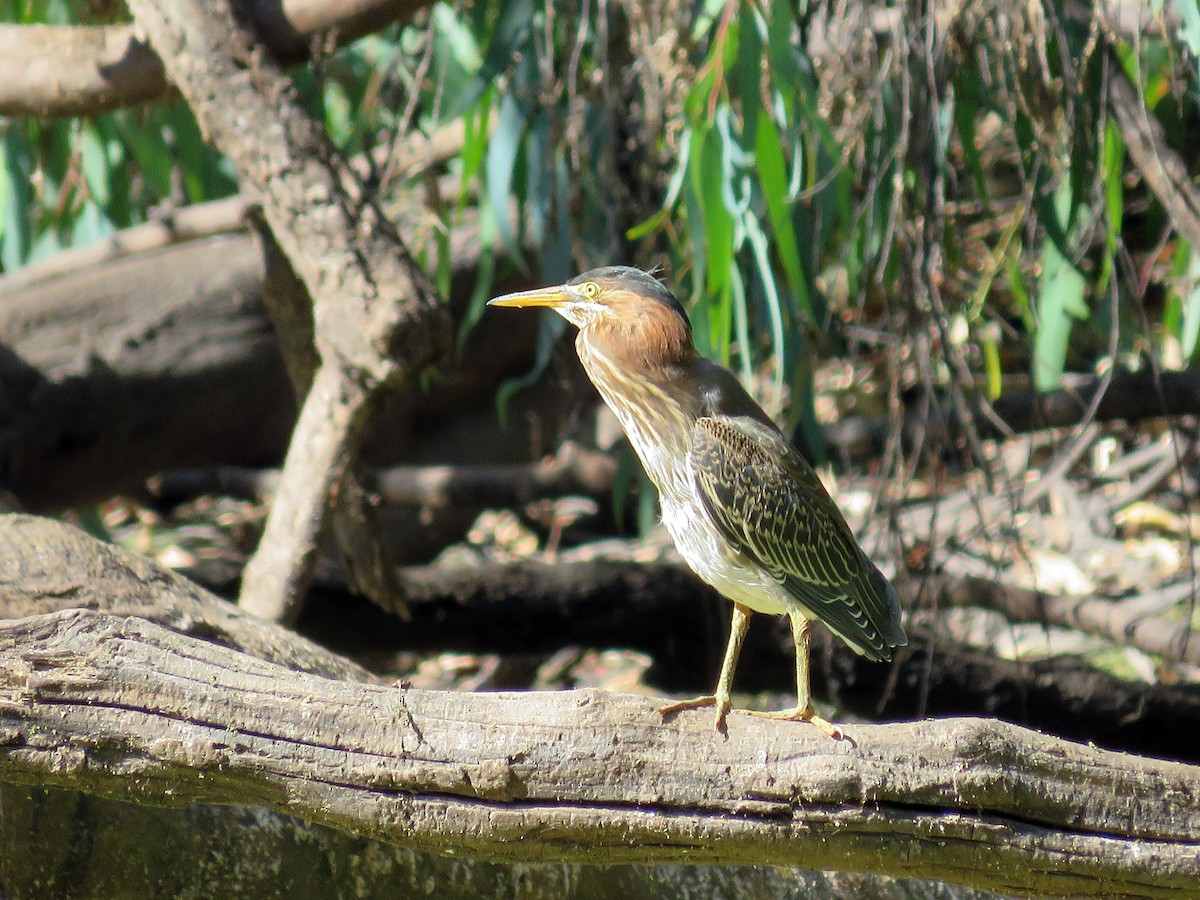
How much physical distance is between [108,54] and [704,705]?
219cm

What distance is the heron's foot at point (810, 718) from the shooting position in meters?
1.81

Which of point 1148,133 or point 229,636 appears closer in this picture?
point 229,636

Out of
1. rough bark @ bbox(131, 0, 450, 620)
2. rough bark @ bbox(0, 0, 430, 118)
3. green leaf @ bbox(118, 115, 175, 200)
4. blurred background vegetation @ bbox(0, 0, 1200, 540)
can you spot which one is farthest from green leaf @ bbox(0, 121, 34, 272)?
rough bark @ bbox(131, 0, 450, 620)

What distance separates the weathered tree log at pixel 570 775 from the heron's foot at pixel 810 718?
30 mm

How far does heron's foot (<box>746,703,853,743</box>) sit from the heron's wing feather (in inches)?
10.4

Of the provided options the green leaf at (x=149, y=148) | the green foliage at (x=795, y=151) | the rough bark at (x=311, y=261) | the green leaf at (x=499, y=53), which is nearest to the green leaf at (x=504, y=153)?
the green foliage at (x=795, y=151)

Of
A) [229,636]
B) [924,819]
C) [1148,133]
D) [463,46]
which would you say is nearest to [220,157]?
[463,46]

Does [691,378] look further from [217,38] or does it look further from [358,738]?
[217,38]

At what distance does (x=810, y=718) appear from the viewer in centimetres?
207

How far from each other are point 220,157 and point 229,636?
9.51 feet

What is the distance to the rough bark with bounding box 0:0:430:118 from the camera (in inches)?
119

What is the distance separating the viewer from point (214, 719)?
1754 mm

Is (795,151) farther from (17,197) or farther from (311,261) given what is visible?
(17,197)

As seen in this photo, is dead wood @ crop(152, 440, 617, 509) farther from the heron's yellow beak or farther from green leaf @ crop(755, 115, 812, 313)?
the heron's yellow beak
